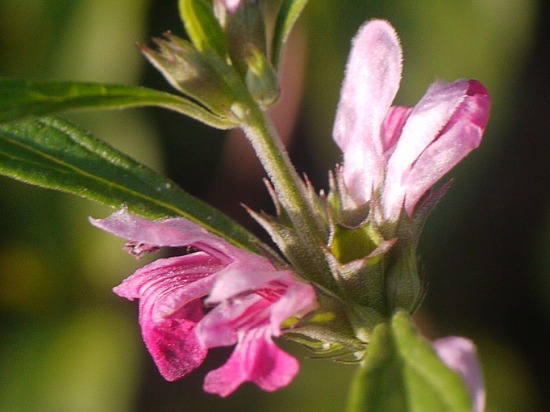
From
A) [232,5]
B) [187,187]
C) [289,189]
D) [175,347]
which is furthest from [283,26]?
[187,187]

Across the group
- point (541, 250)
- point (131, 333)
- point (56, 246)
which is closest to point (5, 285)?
point (56, 246)

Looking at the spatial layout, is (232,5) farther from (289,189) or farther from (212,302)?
(212,302)

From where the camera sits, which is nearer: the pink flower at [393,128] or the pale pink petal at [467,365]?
the pale pink petal at [467,365]

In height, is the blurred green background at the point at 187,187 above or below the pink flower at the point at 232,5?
below

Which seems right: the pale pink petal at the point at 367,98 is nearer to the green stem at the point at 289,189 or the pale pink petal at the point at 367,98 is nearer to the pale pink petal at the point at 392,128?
the pale pink petal at the point at 392,128

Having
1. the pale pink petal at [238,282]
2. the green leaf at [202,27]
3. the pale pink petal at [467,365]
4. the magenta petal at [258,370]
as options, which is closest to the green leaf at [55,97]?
the green leaf at [202,27]

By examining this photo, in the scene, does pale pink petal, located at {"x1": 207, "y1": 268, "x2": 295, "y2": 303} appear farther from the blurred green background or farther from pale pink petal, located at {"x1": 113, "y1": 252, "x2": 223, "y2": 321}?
the blurred green background

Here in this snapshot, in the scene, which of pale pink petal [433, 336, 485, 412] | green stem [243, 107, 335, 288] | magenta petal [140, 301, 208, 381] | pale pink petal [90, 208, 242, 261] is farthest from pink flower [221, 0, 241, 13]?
pale pink petal [433, 336, 485, 412]
